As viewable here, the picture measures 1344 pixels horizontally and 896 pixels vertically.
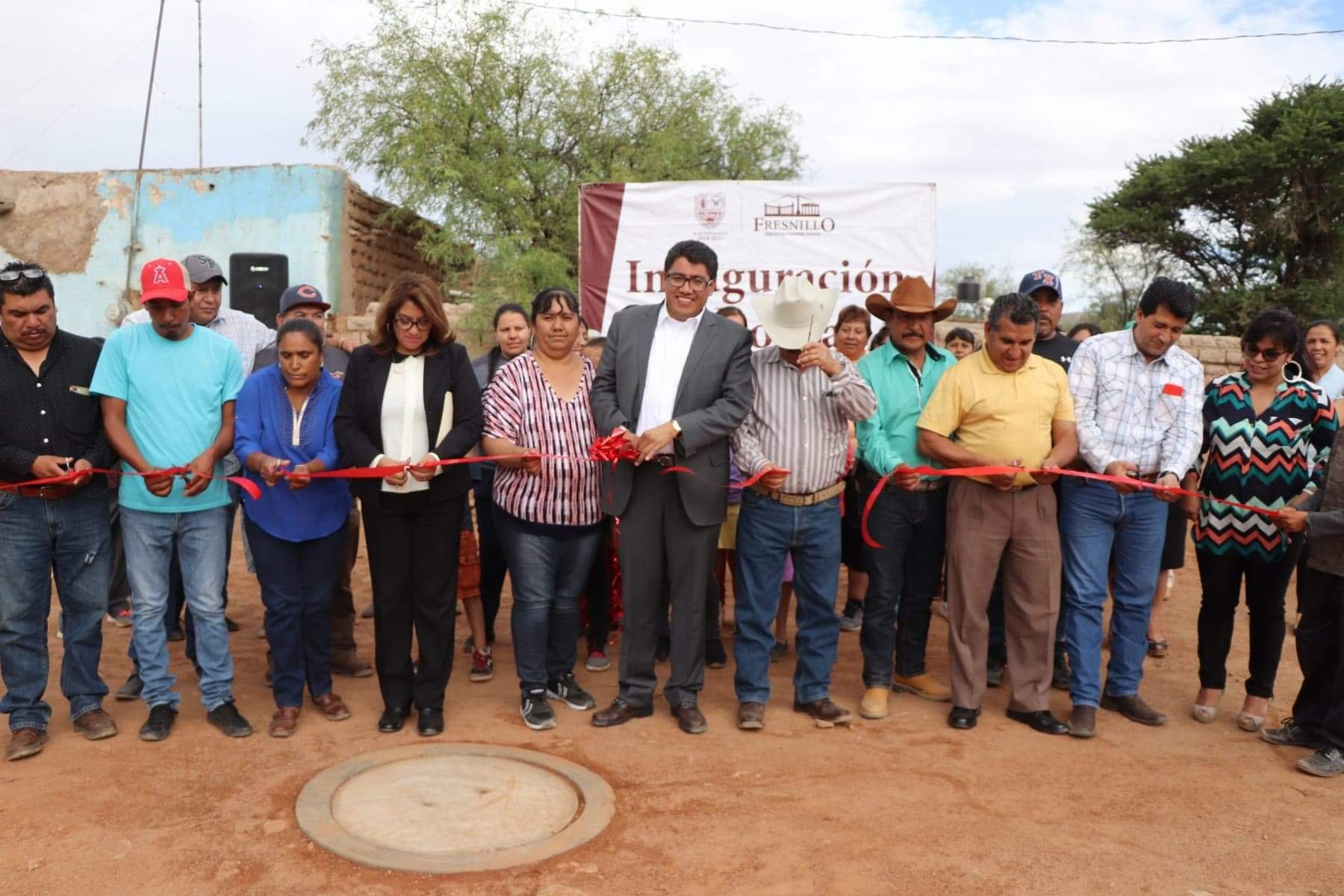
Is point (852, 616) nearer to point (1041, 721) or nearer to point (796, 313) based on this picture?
Answer: point (1041, 721)

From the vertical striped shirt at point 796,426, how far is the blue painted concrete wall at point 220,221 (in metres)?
9.46

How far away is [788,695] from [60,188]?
12093mm

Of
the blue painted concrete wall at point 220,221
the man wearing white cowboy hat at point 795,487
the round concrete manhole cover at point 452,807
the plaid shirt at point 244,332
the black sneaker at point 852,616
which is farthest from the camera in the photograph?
the blue painted concrete wall at point 220,221

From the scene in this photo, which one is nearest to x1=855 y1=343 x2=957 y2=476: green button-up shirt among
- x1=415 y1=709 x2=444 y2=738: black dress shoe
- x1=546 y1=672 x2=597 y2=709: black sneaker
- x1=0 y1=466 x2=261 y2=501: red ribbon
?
x1=546 y1=672 x2=597 y2=709: black sneaker

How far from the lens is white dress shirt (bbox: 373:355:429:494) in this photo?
4594 millimetres

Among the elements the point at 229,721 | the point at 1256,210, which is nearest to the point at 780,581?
the point at 229,721

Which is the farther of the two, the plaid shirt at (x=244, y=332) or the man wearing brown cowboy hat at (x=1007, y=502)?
the plaid shirt at (x=244, y=332)

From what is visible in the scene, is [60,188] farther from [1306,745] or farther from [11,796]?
[1306,745]

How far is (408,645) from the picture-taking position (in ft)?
15.6

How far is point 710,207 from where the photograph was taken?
8406 mm

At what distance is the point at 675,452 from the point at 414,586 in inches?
50.5

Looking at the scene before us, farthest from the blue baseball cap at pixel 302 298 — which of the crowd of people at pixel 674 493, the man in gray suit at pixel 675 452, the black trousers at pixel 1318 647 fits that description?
the black trousers at pixel 1318 647

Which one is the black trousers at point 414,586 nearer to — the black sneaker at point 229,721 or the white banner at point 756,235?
the black sneaker at point 229,721

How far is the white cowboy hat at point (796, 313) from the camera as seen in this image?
4.61m
